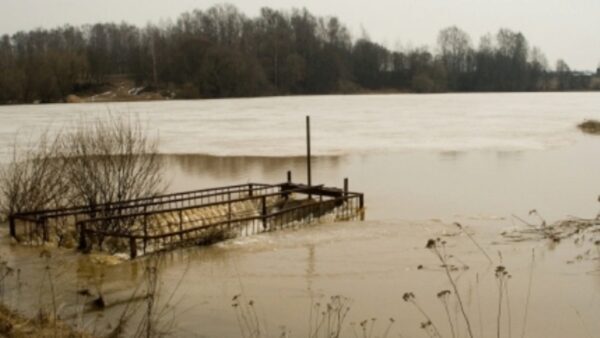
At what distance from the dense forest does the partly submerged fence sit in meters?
77.5

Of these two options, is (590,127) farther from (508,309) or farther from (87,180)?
(508,309)

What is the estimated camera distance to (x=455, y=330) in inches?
384

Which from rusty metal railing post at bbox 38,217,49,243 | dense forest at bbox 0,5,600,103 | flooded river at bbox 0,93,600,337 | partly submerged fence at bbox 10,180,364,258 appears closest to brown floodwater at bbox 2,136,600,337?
flooded river at bbox 0,93,600,337

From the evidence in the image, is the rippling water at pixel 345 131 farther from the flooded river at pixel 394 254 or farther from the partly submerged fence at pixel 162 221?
the partly submerged fence at pixel 162 221

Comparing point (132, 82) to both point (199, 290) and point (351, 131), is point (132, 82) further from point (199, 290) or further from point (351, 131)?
point (199, 290)

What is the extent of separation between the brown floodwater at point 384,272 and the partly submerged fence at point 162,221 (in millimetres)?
556

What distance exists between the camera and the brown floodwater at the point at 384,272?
10.0 metres

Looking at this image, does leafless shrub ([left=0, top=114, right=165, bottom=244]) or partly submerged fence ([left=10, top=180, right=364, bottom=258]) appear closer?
partly submerged fence ([left=10, top=180, right=364, bottom=258])

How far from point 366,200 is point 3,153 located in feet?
62.5

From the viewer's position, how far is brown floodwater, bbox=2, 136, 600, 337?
10016 millimetres

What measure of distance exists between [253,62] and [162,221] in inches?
3809

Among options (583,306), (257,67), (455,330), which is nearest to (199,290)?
(455,330)

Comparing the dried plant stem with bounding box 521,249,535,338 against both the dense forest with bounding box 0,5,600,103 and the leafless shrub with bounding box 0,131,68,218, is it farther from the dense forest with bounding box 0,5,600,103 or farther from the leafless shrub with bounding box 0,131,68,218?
the dense forest with bounding box 0,5,600,103

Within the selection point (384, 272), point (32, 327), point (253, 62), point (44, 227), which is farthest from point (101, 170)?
point (253, 62)
